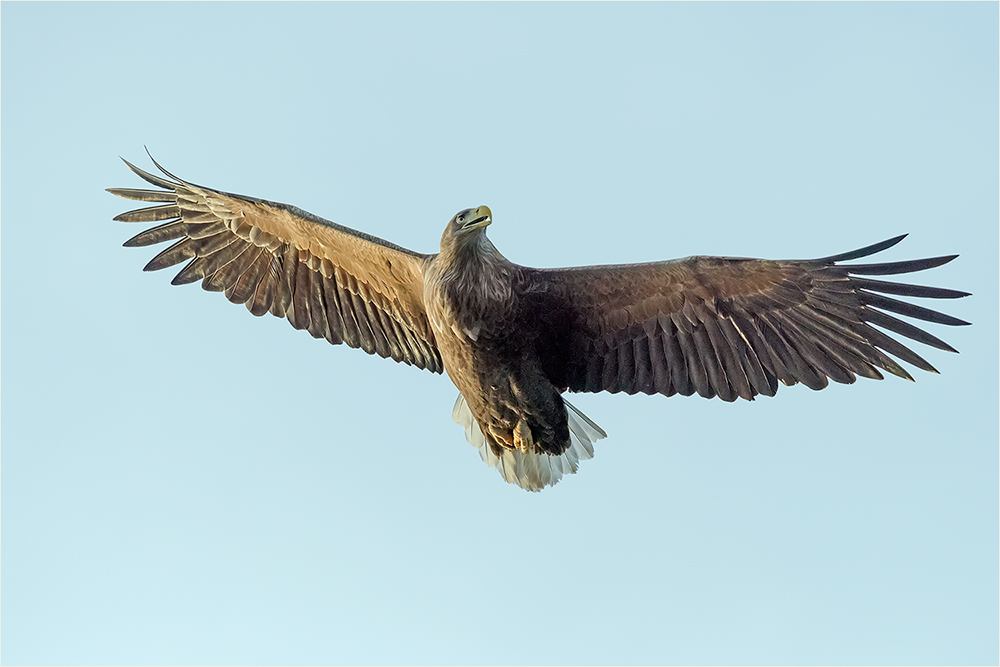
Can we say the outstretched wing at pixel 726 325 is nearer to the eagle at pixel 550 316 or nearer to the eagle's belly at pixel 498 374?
the eagle at pixel 550 316

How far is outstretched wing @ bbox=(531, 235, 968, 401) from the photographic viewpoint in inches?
298

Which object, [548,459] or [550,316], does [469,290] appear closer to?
[550,316]

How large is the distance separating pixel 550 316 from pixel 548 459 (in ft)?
3.73

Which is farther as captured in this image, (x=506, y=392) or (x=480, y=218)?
(x=506, y=392)

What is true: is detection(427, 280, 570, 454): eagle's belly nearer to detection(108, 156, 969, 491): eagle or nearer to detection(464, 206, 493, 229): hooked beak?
detection(108, 156, 969, 491): eagle

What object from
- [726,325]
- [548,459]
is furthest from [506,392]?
[726,325]

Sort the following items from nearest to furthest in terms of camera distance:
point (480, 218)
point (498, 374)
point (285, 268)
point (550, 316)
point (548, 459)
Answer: point (480, 218)
point (498, 374)
point (550, 316)
point (548, 459)
point (285, 268)

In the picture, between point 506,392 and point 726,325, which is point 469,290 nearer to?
point 506,392

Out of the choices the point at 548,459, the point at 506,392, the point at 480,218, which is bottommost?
the point at 548,459

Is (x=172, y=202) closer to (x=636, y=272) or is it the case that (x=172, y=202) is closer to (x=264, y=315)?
(x=264, y=315)

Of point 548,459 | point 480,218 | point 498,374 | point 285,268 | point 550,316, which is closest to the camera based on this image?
point 480,218

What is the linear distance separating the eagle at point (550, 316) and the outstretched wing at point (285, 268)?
1cm

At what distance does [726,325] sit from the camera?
7.93 meters

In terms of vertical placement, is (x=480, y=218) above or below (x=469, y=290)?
above
